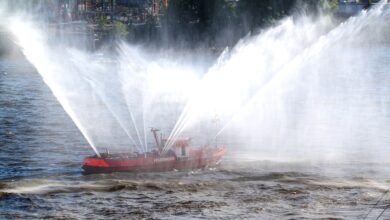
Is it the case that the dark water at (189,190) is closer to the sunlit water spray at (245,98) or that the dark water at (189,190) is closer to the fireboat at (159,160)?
the fireboat at (159,160)

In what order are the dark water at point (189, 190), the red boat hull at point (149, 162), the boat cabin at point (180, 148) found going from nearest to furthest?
the dark water at point (189, 190) < the red boat hull at point (149, 162) < the boat cabin at point (180, 148)

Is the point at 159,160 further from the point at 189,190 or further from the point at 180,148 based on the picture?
the point at 189,190

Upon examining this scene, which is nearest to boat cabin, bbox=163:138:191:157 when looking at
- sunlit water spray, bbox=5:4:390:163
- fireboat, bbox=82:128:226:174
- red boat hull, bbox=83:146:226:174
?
fireboat, bbox=82:128:226:174

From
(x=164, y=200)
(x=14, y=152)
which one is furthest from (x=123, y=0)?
(x=164, y=200)

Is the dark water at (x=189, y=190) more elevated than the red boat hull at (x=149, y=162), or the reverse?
the red boat hull at (x=149, y=162)

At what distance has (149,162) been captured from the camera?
44812 millimetres

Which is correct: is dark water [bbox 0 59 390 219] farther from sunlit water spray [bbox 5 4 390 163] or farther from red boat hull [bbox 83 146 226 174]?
sunlit water spray [bbox 5 4 390 163]

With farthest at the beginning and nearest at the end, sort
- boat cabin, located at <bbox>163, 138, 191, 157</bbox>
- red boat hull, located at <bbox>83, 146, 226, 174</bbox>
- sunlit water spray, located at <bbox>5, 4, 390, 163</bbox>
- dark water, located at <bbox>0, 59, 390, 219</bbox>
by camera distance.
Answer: sunlit water spray, located at <bbox>5, 4, 390, 163</bbox> → boat cabin, located at <bbox>163, 138, 191, 157</bbox> → red boat hull, located at <bbox>83, 146, 226, 174</bbox> → dark water, located at <bbox>0, 59, 390, 219</bbox>

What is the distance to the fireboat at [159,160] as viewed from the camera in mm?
44169

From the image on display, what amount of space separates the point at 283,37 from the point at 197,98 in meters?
31.4

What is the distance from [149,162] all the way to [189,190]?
175 inches

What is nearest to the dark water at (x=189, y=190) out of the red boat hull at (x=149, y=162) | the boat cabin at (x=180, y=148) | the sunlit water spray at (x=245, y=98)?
the red boat hull at (x=149, y=162)

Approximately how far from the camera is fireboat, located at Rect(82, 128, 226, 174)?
44.2m

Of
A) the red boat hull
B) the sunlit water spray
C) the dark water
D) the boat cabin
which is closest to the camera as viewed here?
the dark water
